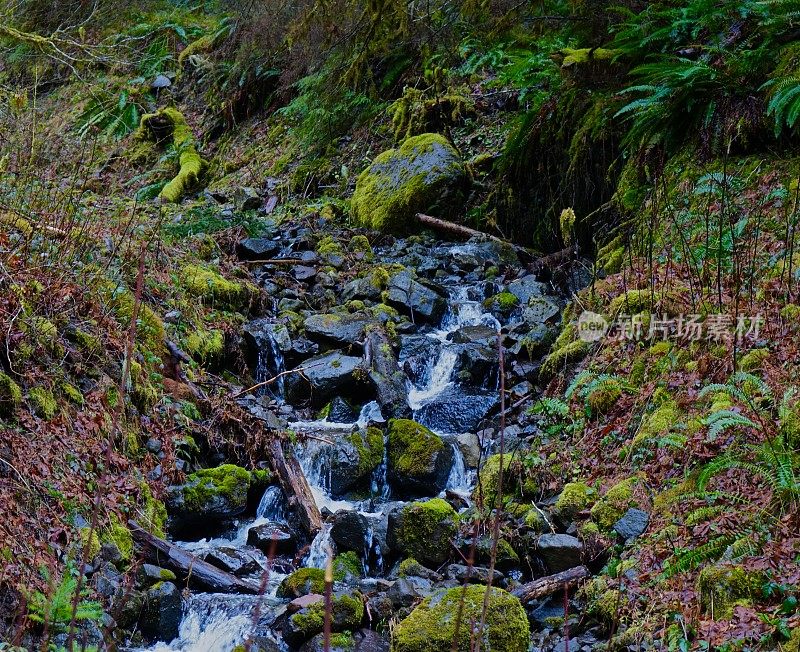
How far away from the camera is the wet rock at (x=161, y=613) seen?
13.6 ft

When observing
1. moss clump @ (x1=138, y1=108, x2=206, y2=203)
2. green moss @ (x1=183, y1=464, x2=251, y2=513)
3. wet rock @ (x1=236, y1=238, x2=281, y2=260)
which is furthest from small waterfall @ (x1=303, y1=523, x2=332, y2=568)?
moss clump @ (x1=138, y1=108, x2=206, y2=203)

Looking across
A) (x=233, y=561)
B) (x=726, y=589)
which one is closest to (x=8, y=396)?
(x=233, y=561)

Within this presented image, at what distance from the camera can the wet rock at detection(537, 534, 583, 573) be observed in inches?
166

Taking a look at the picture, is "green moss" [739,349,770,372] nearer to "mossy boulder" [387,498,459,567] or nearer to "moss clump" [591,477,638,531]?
"moss clump" [591,477,638,531]

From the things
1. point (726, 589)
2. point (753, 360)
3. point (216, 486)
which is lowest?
point (216, 486)

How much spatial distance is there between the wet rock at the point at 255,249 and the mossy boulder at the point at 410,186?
1756mm

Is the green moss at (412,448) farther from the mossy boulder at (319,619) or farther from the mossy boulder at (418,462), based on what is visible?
the mossy boulder at (319,619)

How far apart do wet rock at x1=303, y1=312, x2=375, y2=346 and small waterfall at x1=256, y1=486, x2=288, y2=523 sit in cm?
225

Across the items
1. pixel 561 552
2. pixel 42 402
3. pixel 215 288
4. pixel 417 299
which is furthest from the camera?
pixel 417 299

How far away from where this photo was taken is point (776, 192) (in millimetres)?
5898

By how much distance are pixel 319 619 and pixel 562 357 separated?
3284mm

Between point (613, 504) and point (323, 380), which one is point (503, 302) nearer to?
point (323, 380)

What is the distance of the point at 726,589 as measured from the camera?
3232 mm

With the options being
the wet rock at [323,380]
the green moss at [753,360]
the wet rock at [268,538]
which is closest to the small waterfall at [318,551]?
the wet rock at [268,538]
